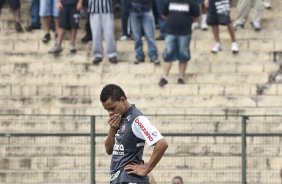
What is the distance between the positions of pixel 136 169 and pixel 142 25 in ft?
30.1

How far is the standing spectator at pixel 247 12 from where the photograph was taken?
19.9 m

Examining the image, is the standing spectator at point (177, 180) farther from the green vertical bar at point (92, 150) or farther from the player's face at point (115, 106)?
the player's face at point (115, 106)

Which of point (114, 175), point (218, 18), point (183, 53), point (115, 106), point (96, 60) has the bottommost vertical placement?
point (114, 175)

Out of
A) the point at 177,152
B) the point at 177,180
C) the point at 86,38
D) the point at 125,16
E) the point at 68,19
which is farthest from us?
the point at 86,38

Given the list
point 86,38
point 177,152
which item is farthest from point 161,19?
point 177,152

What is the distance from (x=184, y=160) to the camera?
16562 mm

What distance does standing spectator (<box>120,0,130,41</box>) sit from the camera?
65.1ft

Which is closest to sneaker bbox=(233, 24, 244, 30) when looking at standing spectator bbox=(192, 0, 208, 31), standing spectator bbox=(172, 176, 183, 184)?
standing spectator bbox=(192, 0, 208, 31)

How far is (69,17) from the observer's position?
779 inches

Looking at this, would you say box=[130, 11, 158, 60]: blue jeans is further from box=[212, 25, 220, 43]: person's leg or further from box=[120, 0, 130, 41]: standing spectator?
box=[212, 25, 220, 43]: person's leg

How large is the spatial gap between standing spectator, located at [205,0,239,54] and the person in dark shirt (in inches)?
346

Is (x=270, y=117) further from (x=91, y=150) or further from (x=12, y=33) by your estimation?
(x=12, y=33)

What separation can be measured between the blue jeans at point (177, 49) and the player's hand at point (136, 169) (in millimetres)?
8042

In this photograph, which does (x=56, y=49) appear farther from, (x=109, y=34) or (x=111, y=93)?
(x=111, y=93)
